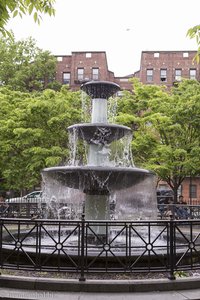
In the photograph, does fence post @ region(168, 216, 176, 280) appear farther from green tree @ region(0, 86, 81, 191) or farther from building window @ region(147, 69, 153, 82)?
building window @ region(147, 69, 153, 82)

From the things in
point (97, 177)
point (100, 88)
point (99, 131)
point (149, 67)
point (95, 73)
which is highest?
point (149, 67)

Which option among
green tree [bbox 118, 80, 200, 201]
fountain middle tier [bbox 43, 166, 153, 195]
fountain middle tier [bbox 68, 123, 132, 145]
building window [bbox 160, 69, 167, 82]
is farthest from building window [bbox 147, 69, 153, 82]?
fountain middle tier [bbox 43, 166, 153, 195]

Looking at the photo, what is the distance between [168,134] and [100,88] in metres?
13.3

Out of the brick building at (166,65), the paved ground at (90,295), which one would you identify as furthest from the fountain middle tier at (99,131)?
the brick building at (166,65)

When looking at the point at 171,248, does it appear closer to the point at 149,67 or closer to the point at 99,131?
the point at 99,131

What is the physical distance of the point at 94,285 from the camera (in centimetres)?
656

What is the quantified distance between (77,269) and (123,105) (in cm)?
1993

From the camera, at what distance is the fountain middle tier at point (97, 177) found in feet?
31.9

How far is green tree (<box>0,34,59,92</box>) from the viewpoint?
42875 mm

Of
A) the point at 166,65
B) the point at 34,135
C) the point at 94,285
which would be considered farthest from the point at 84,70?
the point at 94,285

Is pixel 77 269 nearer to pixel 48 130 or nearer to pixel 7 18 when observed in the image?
pixel 7 18

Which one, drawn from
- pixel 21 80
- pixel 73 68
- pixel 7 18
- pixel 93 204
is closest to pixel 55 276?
pixel 93 204

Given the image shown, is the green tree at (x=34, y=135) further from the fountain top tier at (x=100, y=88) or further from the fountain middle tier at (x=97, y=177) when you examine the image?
the fountain middle tier at (x=97, y=177)

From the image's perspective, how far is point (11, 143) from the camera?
2450 cm
